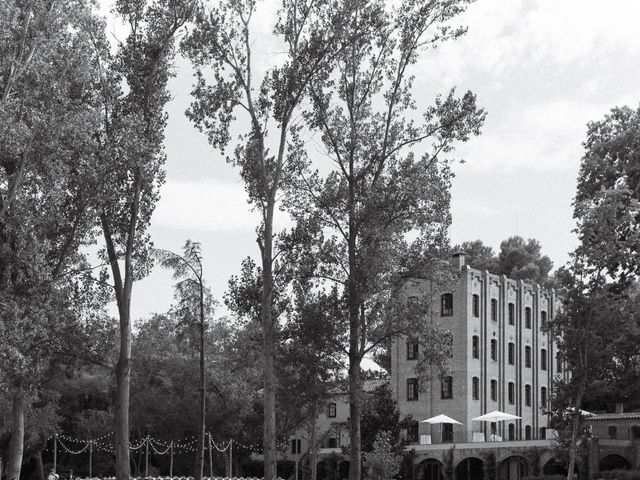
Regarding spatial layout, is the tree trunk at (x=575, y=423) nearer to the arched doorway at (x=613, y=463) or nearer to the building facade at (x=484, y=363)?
the arched doorway at (x=613, y=463)

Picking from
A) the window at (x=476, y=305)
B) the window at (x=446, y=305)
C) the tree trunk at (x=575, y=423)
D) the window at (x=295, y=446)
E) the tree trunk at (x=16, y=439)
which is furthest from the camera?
the window at (x=295, y=446)

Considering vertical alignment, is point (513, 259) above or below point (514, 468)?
above

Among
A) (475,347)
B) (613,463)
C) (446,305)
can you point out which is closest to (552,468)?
(613,463)

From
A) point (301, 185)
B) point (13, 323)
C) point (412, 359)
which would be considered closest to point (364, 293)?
point (301, 185)

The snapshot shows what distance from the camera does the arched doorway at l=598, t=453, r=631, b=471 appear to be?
1944 inches

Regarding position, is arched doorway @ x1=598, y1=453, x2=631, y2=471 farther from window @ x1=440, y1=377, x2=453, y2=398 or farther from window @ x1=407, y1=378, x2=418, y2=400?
window @ x1=407, y1=378, x2=418, y2=400

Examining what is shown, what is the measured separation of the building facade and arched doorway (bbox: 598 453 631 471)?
11.7 m

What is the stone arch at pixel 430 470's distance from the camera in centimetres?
6072

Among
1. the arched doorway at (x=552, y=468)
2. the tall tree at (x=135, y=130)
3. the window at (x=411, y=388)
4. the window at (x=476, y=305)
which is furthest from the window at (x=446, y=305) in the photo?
the tall tree at (x=135, y=130)

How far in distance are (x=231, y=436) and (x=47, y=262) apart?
37.9 m

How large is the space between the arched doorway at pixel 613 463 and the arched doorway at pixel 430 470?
13000 mm

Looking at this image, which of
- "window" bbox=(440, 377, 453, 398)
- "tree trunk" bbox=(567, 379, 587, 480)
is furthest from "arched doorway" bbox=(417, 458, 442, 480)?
"tree trunk" bbox=(567, 379, 587, 480)

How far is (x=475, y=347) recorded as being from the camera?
214ft

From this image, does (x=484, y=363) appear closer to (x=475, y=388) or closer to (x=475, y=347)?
(x=475, y=347)
